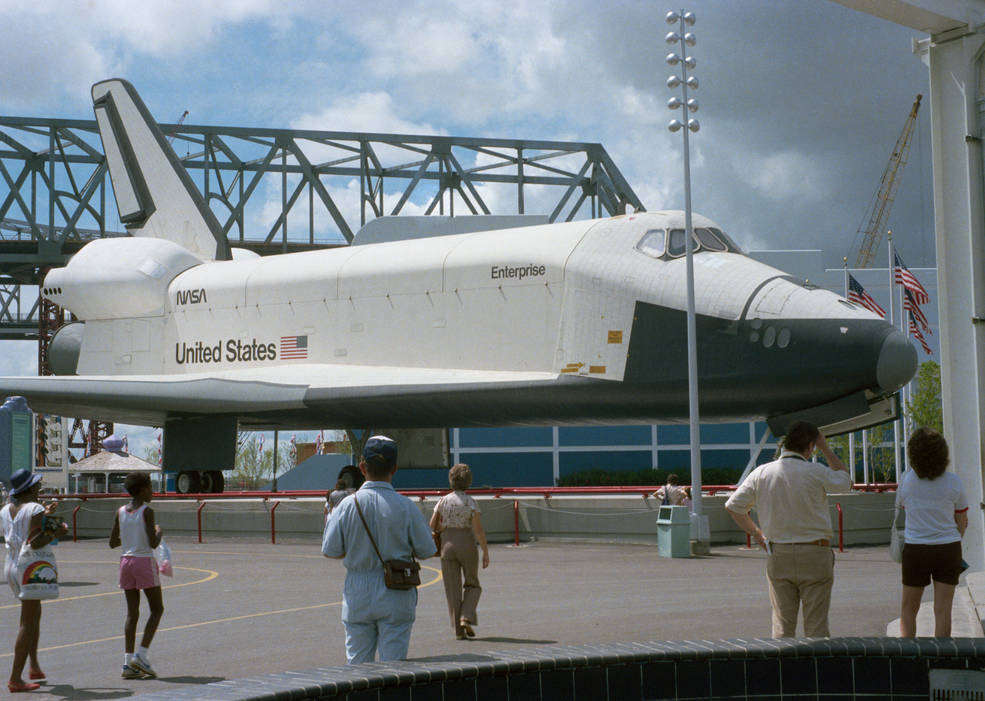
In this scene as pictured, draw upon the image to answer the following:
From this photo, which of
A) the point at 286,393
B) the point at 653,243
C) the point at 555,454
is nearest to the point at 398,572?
the point at 653,243

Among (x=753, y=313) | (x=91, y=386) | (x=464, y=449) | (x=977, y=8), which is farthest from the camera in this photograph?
(x=464, y=449)

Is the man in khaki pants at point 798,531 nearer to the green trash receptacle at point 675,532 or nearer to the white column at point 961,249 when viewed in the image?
the white column at point 961,249

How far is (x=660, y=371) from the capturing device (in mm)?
15953

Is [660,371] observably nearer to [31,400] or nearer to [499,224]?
[499,224]

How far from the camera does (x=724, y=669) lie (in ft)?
14.1

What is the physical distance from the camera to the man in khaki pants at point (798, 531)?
18.4ft

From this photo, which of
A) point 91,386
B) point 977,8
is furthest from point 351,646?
point 91,386

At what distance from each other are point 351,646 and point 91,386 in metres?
16.9

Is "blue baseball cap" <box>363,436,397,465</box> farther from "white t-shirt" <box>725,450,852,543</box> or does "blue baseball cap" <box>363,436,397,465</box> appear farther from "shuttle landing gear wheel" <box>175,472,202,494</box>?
"shuttle landing gear wheel" <box>175,472,202,494</box>

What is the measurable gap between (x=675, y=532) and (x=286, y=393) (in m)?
Result: 7.32

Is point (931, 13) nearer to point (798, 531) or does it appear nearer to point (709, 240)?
point (798, 531)

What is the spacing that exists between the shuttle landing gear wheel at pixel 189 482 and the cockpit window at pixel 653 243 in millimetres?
10285

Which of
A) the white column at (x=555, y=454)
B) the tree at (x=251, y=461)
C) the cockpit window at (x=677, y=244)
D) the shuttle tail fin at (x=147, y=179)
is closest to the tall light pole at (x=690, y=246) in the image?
the cockpit window at (x=677, y=244)

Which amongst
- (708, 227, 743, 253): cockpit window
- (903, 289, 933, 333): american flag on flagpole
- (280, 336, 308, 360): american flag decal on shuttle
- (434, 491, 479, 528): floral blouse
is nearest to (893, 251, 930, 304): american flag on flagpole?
(903, 289, 933, 333): american flag on flagpole
